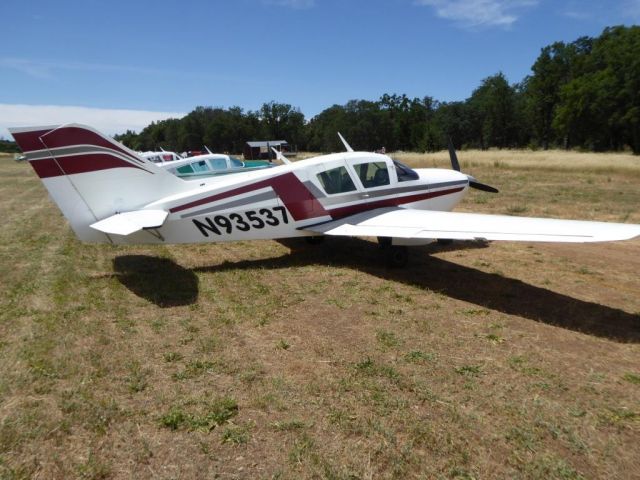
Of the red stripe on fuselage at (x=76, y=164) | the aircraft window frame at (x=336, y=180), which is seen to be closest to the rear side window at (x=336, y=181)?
the aircraft window frame at (x=336, y=180)

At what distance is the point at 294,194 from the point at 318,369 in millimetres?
4277

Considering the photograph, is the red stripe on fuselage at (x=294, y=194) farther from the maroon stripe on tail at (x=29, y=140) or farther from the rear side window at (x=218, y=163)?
the rear side window at (x=218, y=163)

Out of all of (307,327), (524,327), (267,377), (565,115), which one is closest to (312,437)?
(267,377)

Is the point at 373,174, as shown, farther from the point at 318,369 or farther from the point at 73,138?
the point at 73,138

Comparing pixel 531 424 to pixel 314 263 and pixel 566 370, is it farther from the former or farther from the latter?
pixel 314 263

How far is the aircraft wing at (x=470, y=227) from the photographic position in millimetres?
5477

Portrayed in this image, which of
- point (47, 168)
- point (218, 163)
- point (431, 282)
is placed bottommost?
point (431, 282)

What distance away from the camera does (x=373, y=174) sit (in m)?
8.55

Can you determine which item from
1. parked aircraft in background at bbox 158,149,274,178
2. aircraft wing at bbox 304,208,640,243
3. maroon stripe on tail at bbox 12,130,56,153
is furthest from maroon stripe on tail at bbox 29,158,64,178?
parked aircraft in background at bbox 158,149,274,178

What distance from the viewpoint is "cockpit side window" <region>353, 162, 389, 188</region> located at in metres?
8.44

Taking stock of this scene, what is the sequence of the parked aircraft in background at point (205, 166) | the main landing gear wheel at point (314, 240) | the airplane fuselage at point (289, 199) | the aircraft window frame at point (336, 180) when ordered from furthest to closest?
1. the parked aircraft in background at point (205, 166)
2. the main landing gear wheel at point (314, 240)
3. the aircraft window frame at point (336, 180)
4. the airplane fuselage at point (289, 199)

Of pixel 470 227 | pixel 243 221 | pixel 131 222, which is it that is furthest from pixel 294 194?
pixel 470 227

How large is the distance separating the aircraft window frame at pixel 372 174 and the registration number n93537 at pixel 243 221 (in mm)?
1733

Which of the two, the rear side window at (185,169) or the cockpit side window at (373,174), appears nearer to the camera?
the cockpit side window at (373,174)
